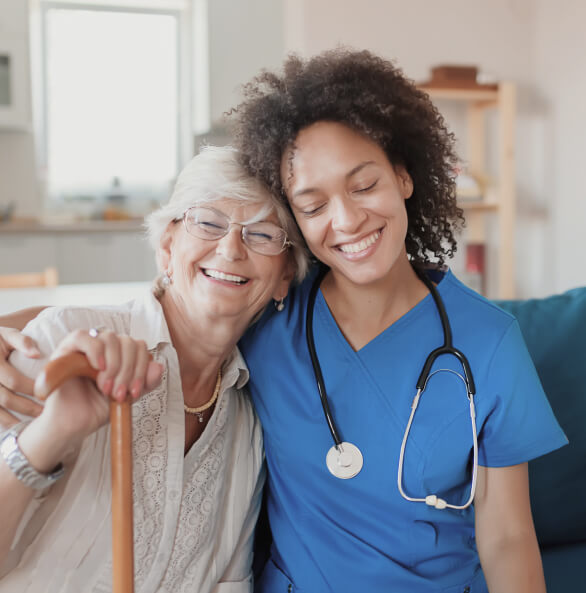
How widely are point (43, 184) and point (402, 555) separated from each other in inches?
198

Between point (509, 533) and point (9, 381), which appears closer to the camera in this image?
point (9, 381)

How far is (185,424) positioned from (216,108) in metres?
4.53

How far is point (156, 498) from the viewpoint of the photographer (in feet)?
3.91

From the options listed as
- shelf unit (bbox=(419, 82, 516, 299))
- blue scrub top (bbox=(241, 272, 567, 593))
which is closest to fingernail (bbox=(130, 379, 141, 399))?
blue scrub top (bbox=(241, 272, 567, 593))

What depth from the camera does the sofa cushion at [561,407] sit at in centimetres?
158

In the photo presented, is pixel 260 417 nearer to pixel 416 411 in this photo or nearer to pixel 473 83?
pixel 416 411

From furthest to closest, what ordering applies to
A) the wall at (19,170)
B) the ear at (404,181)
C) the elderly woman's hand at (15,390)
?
the wall at (19,170)
the ear at (404,181)
the elderly woman's hand at (15,390)

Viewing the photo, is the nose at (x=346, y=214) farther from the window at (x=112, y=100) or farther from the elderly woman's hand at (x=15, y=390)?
the window at (x=112, y=100)

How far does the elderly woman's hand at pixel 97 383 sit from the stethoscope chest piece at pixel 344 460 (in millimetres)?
459

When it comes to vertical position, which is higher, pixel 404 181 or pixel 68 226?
pixel 404 181

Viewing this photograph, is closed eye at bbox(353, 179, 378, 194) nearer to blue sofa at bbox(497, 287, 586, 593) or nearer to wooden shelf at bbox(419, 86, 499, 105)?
blue sofa at bbox(497, 287, 586, 593)

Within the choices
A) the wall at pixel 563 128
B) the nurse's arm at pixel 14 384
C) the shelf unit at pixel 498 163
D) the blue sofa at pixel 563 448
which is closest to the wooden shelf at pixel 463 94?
the shelf unit at pixel 498 163

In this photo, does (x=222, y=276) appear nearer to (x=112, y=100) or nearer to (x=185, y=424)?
(x=185, y=424)

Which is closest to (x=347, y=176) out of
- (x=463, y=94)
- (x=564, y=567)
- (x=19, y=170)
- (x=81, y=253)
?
(x=564, y=567)
